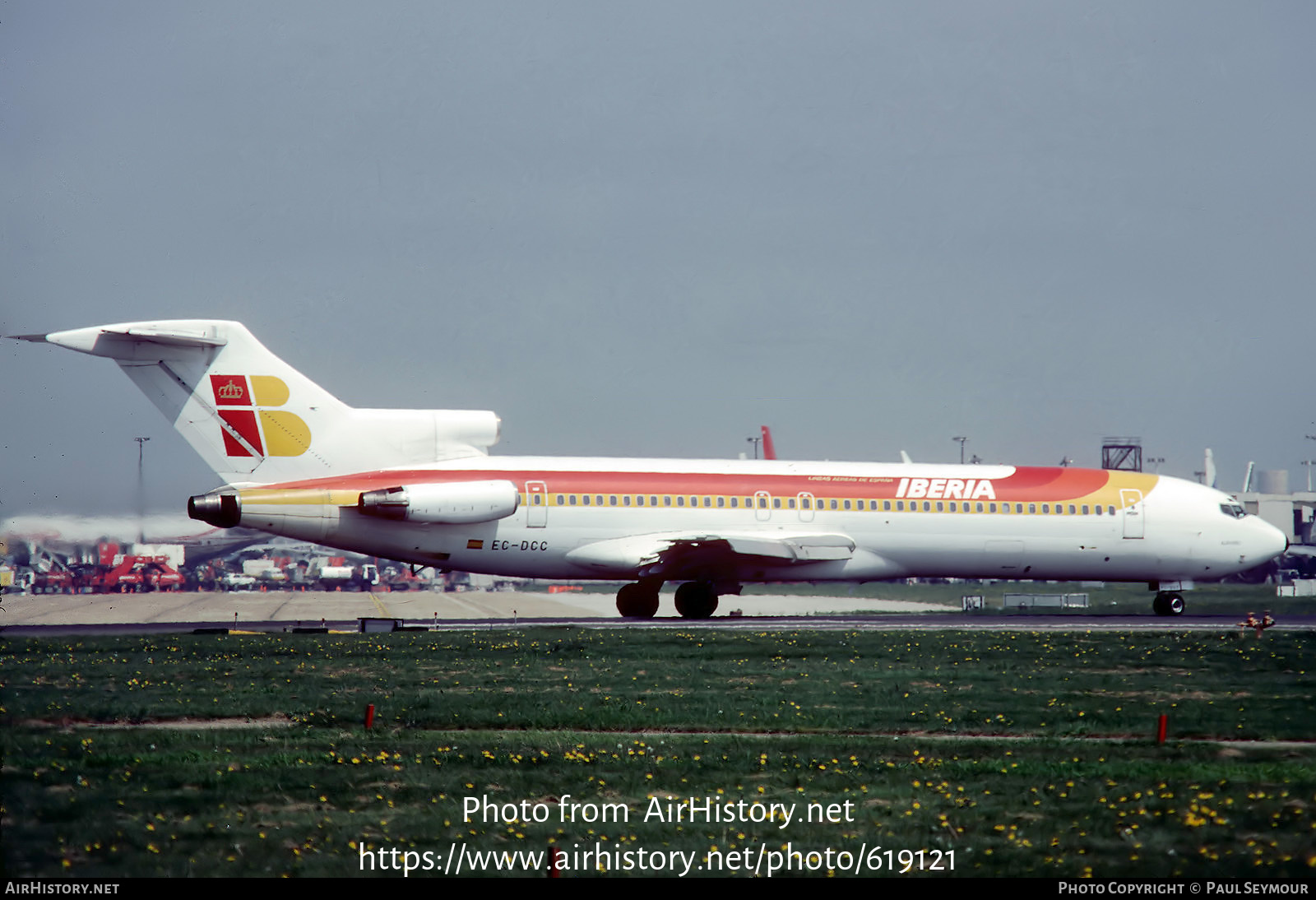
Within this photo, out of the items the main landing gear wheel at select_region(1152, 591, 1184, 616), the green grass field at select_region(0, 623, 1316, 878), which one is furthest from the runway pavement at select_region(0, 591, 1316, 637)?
the green grass field at select_region(0, 623, 1316, 878)

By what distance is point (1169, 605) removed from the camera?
1512 inches

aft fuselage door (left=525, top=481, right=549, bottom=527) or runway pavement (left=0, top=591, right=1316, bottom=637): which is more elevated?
aft fuselage door (left=525, top=481, right=549, bottom=527)

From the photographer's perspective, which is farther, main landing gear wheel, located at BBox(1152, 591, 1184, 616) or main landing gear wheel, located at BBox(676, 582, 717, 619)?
main landing gear wheel, located at BBox(1152, 591, 1184, 616)

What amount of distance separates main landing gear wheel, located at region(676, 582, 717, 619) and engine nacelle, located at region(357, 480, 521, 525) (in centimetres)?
558

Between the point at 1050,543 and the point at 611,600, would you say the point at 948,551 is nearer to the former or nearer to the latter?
the point at 1050,543

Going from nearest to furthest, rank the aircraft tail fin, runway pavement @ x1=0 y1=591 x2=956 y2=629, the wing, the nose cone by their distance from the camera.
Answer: the aircraft tail fin, the wing, runway pavement @ x1=0 y1=591 x2=956 y2=629, the nose cone

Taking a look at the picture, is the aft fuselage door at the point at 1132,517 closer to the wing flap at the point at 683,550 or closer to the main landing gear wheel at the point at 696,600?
the wing flap at the point at 683,550

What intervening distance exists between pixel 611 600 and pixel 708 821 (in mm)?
35570

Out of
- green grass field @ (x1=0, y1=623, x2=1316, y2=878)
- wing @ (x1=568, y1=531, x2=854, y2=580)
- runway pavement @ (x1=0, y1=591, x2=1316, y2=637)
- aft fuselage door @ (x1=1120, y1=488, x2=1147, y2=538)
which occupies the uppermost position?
aft fuselage door @ (x1=1120, y1=488, x2=1147, y2=538)

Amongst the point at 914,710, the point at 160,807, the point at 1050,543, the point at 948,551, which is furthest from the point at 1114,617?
the point at 160,807

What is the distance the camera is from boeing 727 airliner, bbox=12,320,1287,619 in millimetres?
31484

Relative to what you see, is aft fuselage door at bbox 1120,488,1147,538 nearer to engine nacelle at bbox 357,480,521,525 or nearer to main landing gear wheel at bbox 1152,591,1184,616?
main landing gear wheel at bbox 1152,591,1184,616

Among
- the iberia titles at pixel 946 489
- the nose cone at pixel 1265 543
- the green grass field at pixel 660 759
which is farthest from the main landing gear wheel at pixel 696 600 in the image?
the nose cone at pixel 1265 543

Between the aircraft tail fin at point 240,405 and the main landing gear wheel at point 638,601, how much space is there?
7.49m
